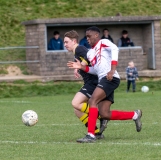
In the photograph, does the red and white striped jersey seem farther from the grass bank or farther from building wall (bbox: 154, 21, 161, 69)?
building wall (bbox: 154, 21, 161, 69)

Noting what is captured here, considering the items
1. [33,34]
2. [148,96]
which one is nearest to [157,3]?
[33,34]

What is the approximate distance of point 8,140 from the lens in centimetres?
995

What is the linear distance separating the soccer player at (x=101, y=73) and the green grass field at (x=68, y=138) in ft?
1.23

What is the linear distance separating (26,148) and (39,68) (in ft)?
55.2

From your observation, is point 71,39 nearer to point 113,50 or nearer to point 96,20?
point 113,50

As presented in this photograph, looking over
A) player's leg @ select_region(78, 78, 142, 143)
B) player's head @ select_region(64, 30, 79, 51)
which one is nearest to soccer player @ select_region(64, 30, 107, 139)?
player's head @ select_region(64, 30, 79, 51)

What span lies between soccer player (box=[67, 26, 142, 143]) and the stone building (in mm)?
15318

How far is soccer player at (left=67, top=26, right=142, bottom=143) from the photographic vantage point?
9.53 m

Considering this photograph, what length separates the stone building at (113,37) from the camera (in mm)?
25438

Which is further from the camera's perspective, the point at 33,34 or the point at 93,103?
the point at 33,34

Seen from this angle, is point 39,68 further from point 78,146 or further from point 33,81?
point 78,146

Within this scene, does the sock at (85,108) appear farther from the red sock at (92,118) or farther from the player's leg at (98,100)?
the red sock at (92,118)

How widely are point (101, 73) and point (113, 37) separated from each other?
17660 millimetres

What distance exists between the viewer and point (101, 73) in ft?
32.0
